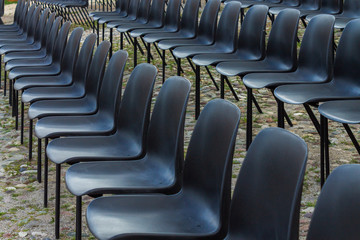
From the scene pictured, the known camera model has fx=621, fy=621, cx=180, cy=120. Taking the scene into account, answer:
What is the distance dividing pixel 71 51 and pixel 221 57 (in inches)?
49.0

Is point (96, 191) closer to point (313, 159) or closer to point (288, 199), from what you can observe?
point (288, 199)

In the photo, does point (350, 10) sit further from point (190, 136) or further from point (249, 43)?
point (190, 136)

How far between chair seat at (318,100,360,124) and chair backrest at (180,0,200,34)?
2.86m

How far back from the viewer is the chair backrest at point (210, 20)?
5.83 meters

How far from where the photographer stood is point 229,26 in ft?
18.1

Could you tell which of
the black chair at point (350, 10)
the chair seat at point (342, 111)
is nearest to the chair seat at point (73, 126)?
the chair seat at point (342, 111)

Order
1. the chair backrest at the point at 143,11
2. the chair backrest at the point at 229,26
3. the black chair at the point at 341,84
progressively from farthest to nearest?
the chair backrest at the point at 143,11, the chair backrest at the point at 229,26, the black chair at the point at 341,84

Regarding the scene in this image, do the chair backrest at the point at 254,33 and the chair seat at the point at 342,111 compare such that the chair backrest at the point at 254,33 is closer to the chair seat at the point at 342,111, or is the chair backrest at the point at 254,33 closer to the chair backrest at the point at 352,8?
the chair backrest at the point at 352,8

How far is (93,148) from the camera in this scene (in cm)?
334

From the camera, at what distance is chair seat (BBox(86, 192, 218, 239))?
90.3 inches

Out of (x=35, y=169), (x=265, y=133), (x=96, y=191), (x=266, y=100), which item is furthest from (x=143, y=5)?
(x=265, y=133)

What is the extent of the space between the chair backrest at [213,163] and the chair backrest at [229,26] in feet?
9.71

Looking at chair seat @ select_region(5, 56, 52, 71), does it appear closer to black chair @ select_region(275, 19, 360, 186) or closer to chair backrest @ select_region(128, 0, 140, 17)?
chair backrest @ select_region(128, 0, 140, 17)

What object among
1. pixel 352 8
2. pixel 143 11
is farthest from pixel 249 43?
pixel 143 11
